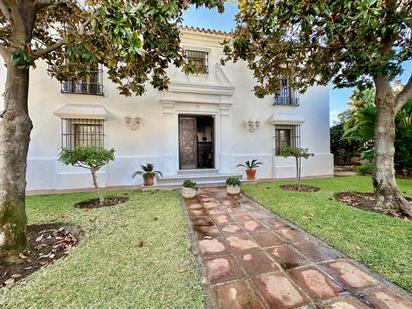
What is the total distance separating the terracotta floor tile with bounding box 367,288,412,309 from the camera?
1.83m

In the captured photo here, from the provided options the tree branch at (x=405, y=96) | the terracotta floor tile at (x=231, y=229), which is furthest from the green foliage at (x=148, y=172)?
the tree branch at (x=405, y=96)

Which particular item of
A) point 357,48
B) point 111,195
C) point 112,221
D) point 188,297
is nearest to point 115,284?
point 188,297

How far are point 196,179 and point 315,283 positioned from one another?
230 inches

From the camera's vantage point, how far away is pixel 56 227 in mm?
3811

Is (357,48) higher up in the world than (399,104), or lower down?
higher up

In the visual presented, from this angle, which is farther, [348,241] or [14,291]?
[348,241]

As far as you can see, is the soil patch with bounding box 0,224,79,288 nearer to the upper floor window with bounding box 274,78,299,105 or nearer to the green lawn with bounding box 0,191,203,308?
the green lawn with bounding box 0,191,203,308

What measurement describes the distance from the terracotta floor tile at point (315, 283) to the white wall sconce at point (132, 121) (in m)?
7.18

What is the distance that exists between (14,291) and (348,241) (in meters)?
4.20

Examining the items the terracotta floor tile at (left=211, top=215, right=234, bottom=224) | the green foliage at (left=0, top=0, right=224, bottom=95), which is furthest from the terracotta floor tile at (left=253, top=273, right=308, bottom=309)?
the green foliage at (left=0, top=0, right=224, bottom=95)

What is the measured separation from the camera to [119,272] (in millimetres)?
2340

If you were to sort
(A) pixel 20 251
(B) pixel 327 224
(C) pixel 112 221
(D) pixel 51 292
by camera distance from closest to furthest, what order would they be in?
(D) pixel 51 292, (A) pixel 20 251, (B) pixel 327 224, (C) pixel 112 221

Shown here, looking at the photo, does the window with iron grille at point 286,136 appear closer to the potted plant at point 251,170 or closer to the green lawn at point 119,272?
the potted plant at point 251,170

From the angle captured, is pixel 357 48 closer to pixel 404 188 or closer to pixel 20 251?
pixel 404 188
